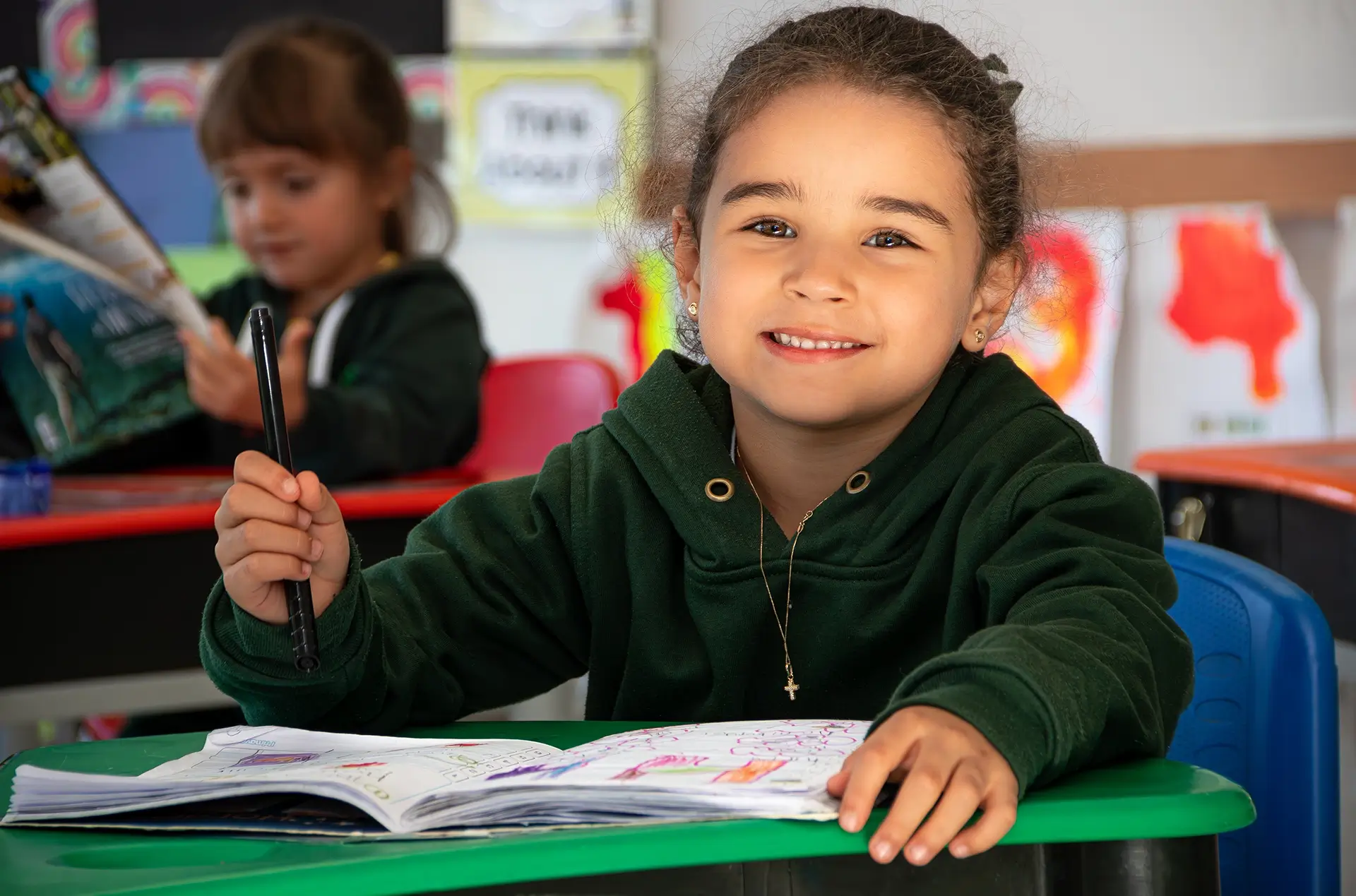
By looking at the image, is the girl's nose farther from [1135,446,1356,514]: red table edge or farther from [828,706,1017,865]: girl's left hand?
[1135,446,1356,514]: red table edge

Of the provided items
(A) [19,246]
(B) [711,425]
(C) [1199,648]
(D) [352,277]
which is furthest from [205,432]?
(C) [1199,648]

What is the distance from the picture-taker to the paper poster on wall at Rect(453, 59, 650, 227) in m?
3.29

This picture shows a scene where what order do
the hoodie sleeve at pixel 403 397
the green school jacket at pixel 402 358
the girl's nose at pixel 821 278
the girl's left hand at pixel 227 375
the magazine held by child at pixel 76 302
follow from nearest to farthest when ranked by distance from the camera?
1. the girl's nose at pixel 821 278
2. the magazine held by child at pixel 76 302
3. the girl's left hand at pixel 227 375
4. the hoodie sleeve at pixel 403 397
5. the green school jacket at pixel 402 358

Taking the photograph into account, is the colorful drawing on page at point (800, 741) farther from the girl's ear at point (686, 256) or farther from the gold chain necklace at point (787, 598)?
the girl's ear at point (686, 256)

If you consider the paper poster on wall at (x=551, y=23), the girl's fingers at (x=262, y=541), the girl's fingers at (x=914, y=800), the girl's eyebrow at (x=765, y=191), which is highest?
the paper poster on wall at (x=551, y=23)

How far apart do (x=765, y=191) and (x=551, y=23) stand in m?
2.49

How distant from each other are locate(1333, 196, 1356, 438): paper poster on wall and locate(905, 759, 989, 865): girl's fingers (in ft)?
9.47

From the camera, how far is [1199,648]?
909 mm

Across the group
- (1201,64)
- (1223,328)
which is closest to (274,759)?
(1223,328)

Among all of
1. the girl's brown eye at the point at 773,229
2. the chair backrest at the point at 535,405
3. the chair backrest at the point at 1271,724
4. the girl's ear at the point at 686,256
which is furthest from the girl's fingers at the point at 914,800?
the chair backrest at the point at 535,405

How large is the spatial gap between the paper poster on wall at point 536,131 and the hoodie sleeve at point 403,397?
1144mm

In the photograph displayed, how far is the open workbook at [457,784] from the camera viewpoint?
1.74ft

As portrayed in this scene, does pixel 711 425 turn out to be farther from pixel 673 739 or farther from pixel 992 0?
pixel 992 0

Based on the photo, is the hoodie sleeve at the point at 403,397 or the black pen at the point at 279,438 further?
the hoodie sleeve at the point at 403,397
